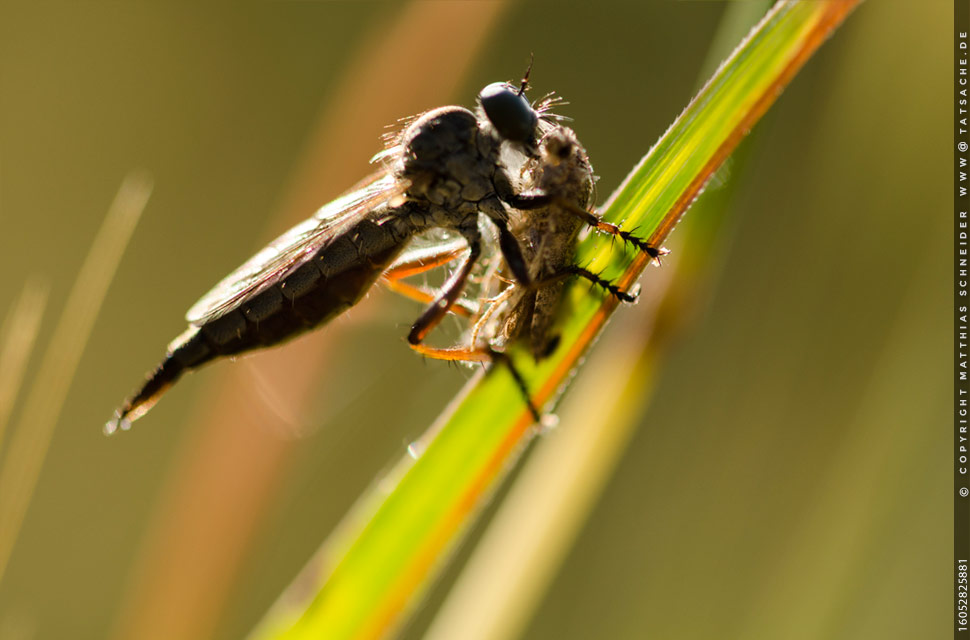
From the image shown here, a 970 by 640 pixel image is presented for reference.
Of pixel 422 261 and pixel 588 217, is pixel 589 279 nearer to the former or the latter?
pixel 588 217

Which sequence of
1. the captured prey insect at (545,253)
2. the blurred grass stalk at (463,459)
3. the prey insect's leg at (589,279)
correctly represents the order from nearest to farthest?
the blurred grass stalk at (463,459)
the prey insect's leg at (589,279)
the captured prey insect at (545,253)

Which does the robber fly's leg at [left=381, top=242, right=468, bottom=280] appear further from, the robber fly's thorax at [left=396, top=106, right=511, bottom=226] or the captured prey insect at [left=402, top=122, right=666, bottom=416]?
the captured prey insect at [left=402, top=122, right=666, bottom=416]

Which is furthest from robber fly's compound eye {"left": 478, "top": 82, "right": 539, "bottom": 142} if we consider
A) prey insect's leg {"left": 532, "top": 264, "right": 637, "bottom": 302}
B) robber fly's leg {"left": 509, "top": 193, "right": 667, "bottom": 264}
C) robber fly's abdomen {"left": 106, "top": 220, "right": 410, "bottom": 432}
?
prey insect's leg {"left": 532, "top": 264, "right": 637, "bottom": 302}

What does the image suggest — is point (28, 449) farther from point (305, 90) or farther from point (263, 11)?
point (263, 11)
